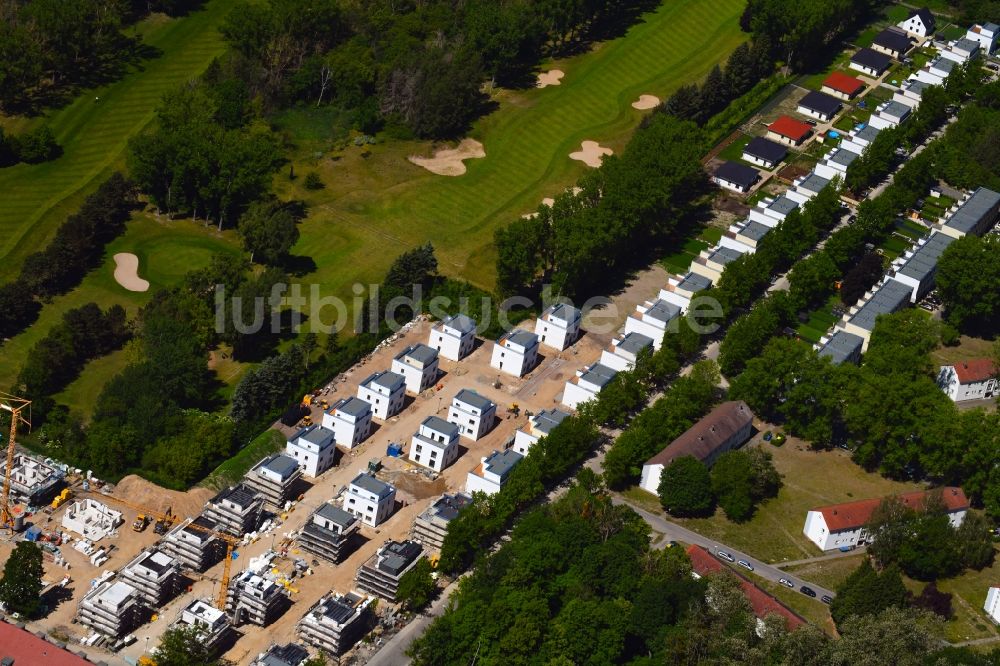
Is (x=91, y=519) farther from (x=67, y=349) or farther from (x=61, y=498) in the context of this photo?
(x=67, y=349)

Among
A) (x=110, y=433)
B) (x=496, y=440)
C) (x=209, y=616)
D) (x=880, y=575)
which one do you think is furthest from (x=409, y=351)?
(x=880, y=575)

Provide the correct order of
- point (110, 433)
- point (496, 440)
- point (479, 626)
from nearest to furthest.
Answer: point (479, 626) < point (110, 433) < point (496, 440)

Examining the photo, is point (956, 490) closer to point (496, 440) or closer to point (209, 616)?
point (496, 440)

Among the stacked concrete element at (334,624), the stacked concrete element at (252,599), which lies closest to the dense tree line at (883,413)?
the stacked concrete element at (334,624)

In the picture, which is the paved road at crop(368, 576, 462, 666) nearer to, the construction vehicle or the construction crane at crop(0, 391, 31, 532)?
the construction vehicle

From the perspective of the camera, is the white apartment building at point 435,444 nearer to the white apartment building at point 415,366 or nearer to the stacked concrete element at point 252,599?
the white apartment building at point 415,366
